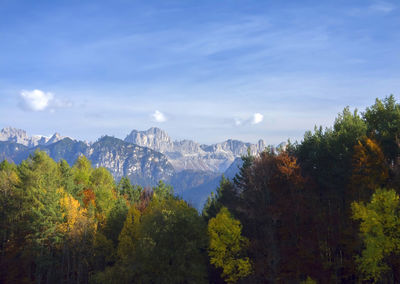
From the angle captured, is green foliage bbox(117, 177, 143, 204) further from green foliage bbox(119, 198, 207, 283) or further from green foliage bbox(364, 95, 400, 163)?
green foliage bbox(364, 95, 400, 163)

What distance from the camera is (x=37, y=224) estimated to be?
58844 mm

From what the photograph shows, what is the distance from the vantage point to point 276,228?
155 feet

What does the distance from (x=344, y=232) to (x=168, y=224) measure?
942 inches

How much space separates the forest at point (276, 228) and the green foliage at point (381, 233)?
0.10m

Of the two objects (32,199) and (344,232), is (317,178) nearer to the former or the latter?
(344,232)

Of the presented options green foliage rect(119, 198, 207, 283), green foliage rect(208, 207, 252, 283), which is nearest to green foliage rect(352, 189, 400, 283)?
green foliage rect(208, 207, 252, 283)

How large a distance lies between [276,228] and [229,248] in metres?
7.43

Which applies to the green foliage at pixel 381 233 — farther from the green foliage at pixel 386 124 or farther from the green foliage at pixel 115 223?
the green foliage at pixel 115 223

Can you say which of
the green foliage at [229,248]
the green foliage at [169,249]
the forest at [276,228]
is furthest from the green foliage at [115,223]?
the green foliage at [229,248]

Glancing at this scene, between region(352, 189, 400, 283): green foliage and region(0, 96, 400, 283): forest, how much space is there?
0.33 feet

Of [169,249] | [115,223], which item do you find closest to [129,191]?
[115,223]

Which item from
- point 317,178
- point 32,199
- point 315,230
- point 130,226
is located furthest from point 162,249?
point 32,199

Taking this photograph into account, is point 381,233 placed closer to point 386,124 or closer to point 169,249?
point 386,124

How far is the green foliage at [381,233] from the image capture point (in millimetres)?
34812
